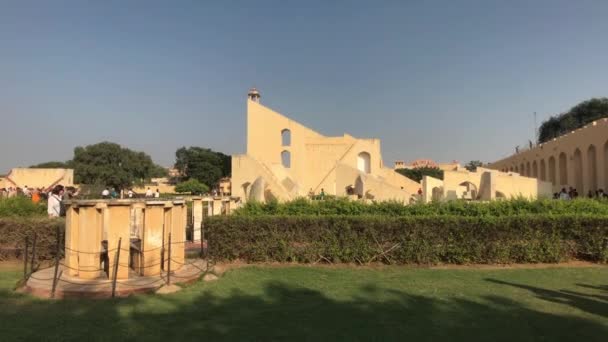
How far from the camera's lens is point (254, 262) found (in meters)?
8.23

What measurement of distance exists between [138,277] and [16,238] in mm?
4148

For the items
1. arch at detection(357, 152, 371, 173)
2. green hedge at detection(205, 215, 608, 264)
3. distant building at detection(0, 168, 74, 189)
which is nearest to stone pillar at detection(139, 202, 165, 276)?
green hedge at detection(205, 215, 608, 264)

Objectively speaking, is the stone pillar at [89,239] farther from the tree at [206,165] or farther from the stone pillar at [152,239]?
the tree at [206,165]

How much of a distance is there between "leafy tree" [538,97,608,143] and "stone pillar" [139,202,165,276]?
5876cm

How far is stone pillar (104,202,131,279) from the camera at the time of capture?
6277mm

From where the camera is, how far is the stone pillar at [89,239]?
640 centimetres

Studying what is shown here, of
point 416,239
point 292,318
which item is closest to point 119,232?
point 292,318

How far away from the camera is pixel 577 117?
54.3m

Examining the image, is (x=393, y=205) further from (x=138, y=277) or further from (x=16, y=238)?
(x=16, y=238)

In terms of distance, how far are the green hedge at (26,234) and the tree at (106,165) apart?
3902cm

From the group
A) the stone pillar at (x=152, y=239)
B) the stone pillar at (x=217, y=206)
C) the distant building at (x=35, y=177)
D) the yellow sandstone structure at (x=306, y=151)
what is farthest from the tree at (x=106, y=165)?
the stone pillar at (x=152, y=239)

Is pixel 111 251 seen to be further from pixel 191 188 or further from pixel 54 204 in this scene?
pixel 191 188

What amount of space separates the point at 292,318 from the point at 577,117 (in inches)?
2442

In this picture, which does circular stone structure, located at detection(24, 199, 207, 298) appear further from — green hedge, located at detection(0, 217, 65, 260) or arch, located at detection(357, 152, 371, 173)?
arch, located at detection(357, 152, 371, 173)
